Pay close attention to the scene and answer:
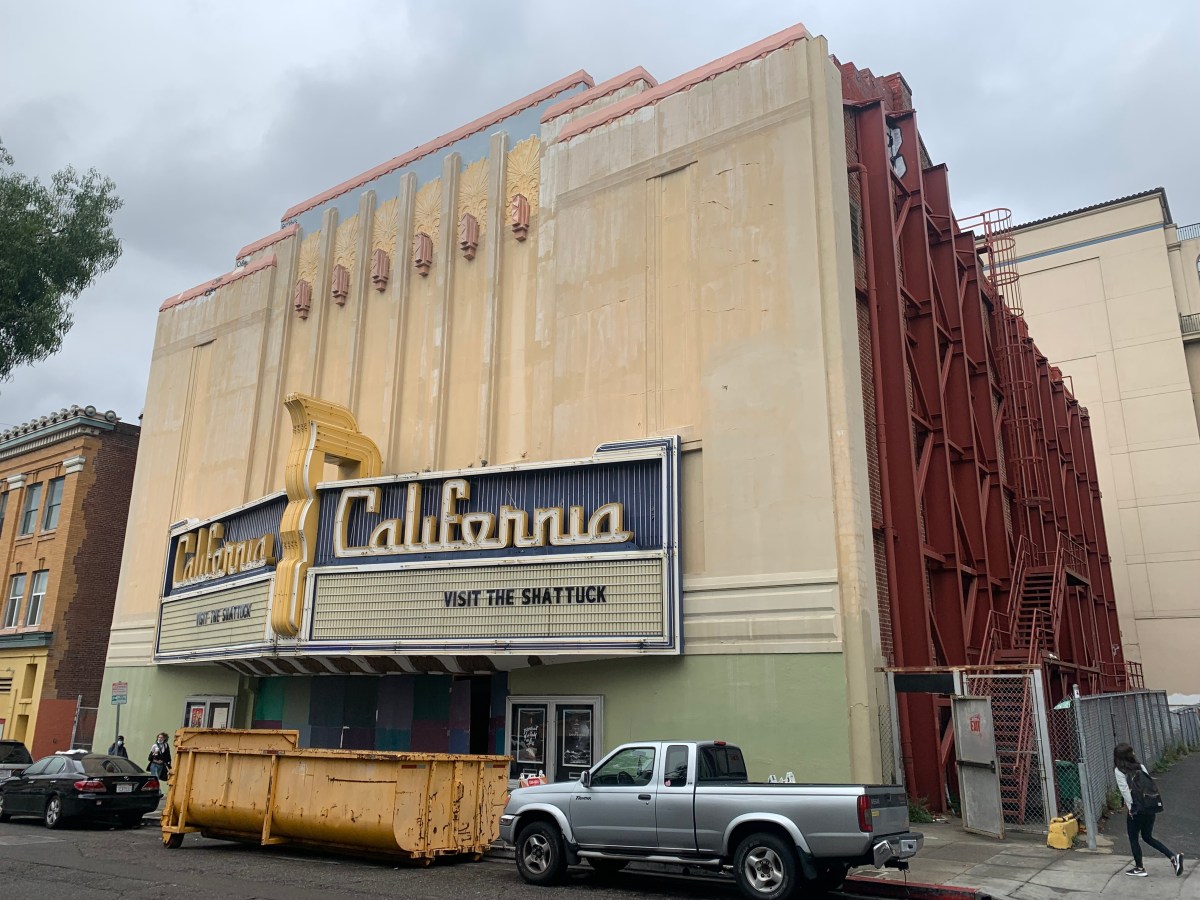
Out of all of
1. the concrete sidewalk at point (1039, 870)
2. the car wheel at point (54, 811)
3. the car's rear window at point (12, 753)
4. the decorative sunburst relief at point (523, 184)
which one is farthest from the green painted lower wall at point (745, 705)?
the car's rear window at point (12, 753)

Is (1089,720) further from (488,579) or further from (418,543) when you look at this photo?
(418,543)

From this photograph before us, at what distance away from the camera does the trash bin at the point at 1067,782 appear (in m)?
15.9

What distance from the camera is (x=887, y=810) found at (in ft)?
33.2

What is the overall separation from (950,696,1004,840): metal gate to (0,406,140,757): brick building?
91.8 feet

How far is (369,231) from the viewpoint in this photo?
25406mm

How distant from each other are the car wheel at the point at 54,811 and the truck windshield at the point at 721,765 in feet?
44.2

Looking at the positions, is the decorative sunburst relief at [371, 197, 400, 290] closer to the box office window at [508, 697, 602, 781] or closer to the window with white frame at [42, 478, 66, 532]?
the box office window at [508, 697, 602, 781]

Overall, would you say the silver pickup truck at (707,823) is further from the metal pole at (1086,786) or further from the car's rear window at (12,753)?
the car's rear window at (12,753)

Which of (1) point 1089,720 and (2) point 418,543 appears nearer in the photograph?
(1) point 1089,720

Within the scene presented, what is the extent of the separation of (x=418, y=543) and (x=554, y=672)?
→ 3568 mm

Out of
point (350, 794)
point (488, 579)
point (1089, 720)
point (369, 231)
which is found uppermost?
point (369, 231)

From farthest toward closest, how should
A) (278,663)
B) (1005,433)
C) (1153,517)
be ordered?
1. (1153,517)
2. (1005,433)
3. (278,663)

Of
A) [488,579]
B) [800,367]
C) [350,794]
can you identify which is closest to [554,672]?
[488,579]

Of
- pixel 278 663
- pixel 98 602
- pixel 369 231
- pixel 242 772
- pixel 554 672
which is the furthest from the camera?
pixel 98 602
